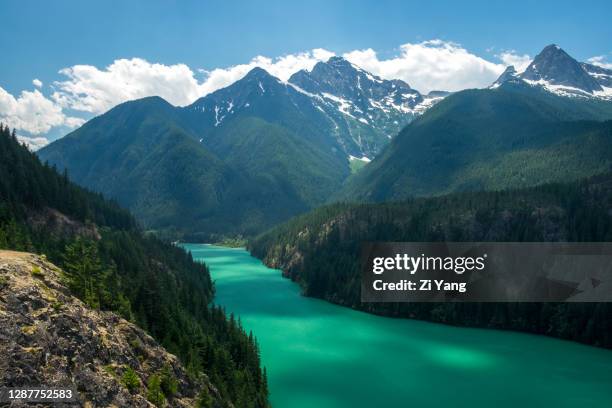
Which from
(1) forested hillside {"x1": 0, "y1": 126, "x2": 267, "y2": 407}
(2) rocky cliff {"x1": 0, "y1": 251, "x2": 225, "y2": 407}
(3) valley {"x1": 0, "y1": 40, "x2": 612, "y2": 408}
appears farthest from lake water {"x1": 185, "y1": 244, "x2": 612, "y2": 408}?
(2) rocky cliff {"x1": 0, "y1": 251, "x2": 225, "y2": 407}

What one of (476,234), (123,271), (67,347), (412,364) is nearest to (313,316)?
(412,364)

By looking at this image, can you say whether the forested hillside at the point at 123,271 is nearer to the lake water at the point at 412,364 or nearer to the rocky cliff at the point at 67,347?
the rocky cliff at the point at 67,347

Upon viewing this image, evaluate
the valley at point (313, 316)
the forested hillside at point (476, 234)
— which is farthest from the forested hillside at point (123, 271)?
the forested hillside at point (476, 234)

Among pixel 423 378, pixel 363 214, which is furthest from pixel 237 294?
pixel 423 378

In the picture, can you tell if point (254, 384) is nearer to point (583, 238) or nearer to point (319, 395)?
point (319, 395)

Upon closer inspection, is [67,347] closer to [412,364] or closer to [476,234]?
[412,364]
